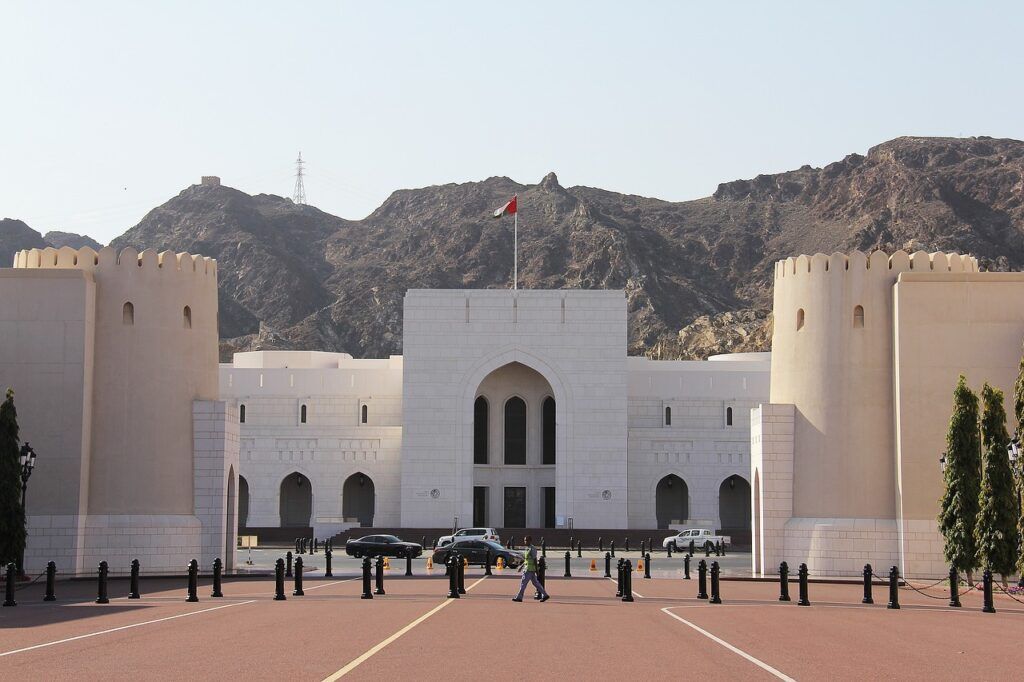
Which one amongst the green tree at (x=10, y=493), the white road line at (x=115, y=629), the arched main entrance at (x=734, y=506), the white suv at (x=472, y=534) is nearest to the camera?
the white road line at (x=115, y=629)

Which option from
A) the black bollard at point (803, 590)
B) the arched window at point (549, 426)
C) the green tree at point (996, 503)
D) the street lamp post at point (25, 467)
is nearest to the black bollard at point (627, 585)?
the black bollard at point (803, 590)

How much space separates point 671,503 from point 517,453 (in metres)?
8.02

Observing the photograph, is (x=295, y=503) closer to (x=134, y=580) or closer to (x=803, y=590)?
(x=134, y=580)

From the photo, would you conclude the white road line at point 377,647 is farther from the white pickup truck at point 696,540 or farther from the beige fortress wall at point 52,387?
the white pickup truck at point 696,540

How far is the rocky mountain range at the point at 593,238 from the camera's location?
137000mm

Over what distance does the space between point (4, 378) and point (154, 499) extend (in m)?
4.39

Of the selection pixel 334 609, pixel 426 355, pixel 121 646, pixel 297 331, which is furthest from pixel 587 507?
pixel 297 331

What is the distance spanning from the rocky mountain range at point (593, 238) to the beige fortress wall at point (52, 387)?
89130mm

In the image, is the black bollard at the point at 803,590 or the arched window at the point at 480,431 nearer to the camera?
the black bollard at the point at 803,590

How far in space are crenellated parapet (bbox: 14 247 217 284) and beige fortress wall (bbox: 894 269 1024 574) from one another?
17.3 metres

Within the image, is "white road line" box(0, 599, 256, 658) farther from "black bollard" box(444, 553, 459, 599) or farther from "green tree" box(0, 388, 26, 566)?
"green tree" box(0, 388, 26, 566)

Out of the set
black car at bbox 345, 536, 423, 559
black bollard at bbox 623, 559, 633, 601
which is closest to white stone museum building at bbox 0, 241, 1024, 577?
black bollard at bbox 623, 559, 633, 601

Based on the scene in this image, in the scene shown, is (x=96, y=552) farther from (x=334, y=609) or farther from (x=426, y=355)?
(x=426, y=355)

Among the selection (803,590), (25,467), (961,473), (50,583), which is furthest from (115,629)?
(961,473)
